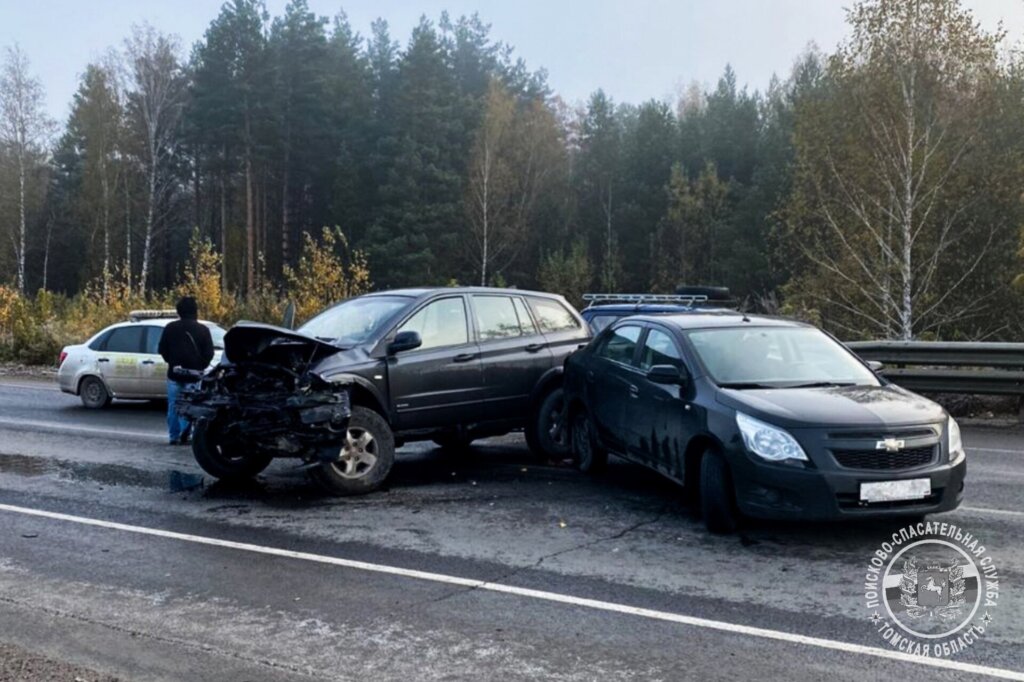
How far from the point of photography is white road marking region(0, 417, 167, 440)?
503 inches

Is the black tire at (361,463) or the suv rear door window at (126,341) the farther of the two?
the suv rear door window at (126,341)

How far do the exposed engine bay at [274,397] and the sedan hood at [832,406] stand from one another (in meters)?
3.41

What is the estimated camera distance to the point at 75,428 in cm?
1343

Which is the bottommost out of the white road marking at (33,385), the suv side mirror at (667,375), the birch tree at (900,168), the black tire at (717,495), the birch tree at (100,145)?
the black tire at (717,495)

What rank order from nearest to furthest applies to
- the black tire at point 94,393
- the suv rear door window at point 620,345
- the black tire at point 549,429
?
the suv rear door window at point 620,345 < the black tire at point 549,429 < the black tire at point 94,393

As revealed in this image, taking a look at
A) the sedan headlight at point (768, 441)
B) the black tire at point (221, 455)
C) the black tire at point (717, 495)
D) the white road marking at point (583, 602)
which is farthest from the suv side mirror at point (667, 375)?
the black tire at point (221, 455)

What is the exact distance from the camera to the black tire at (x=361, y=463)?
331 inches

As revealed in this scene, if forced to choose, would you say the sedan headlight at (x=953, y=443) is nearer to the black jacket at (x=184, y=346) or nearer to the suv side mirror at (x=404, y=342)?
the suv side mirror at (x=404, y=342)

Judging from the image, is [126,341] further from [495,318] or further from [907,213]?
[907,213]

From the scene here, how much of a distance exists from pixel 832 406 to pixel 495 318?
4.29m

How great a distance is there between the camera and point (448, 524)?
7387mm

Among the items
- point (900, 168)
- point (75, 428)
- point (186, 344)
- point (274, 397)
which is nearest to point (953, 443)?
point (274, 397)

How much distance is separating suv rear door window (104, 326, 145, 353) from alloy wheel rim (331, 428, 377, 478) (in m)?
9.20

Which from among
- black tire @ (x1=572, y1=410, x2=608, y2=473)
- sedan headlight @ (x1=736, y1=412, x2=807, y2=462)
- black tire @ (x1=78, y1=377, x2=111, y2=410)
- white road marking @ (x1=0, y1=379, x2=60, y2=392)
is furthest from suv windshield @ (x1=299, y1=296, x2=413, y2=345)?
white road marking @ (x1=0, y1=379, x2=60, y2=392)
